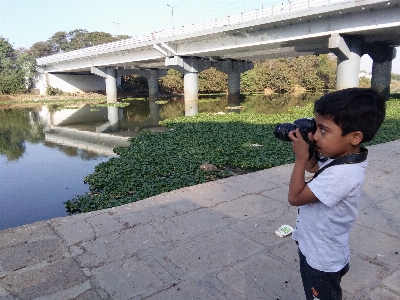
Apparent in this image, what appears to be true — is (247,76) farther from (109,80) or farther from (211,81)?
(109,80)

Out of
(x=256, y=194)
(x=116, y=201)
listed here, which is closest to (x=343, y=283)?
(x=256, y=194)

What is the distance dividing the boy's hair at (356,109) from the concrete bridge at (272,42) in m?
11.1

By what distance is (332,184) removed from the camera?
167 centimetres

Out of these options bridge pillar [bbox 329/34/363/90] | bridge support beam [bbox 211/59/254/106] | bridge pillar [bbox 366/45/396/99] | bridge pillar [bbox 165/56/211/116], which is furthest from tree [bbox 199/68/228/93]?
bridge pillar [bbox 329/34/363/90]

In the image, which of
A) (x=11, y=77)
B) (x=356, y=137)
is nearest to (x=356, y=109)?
(x=356, y=137)

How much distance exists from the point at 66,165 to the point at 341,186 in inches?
347

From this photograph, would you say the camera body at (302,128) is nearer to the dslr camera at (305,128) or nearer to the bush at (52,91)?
the dslr camera at (305,128)

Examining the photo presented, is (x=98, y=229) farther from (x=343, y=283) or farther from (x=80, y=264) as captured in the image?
(x=343, y=283)

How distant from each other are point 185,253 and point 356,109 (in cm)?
237

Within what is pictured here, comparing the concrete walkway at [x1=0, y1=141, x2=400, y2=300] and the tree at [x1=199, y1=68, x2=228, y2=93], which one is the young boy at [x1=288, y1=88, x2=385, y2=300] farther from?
the tree at [x1=199, y1=68, x2=228, y2=93]

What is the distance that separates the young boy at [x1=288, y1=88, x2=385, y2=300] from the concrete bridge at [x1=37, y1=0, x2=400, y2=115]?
438 inches

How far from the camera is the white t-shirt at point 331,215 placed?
167 centimetres

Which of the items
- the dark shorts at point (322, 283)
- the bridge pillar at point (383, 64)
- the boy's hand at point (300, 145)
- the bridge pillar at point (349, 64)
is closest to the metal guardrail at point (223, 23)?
the bridge pillar at point (349, 64)

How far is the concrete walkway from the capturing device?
281 centimetres
